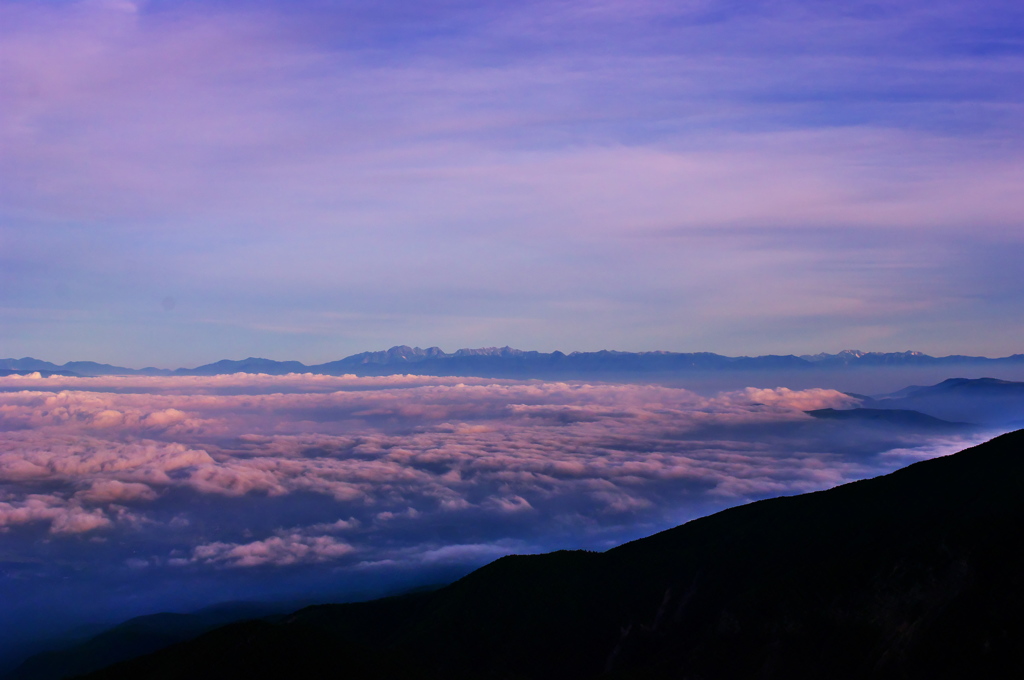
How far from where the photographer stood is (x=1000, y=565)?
617ft

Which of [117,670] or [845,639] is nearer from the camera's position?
[117,670]

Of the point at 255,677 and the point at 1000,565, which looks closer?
the point at 255,677

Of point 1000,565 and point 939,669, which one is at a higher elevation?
point 1000,565

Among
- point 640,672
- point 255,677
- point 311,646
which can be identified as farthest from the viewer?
point 640,672

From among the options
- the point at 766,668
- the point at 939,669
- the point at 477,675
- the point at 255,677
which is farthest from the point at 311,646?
the point at 939,669

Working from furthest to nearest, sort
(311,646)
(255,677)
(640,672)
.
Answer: (640,672) < (311,646) < (255,677)

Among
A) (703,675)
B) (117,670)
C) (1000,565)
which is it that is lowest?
(703,675)

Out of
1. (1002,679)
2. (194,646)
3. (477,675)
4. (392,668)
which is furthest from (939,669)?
(194,646)

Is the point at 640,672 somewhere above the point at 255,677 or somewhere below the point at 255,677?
below

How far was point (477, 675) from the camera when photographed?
195 meters

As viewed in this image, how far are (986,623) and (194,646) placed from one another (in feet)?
619

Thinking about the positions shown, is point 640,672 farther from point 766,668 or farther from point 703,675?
point 766,668

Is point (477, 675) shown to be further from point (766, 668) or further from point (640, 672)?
point (766, 668)

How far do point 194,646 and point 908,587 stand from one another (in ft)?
589
